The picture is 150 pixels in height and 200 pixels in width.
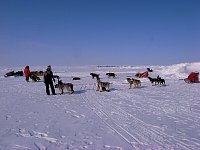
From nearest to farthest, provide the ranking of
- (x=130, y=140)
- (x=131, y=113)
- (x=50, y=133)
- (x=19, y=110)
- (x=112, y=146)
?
(x=112, y=146)
(x=130, y=140)
(x=50, y=133)
(x=131, y=113)
(x=19, y=110)

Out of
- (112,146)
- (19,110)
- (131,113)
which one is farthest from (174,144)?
(19,110)

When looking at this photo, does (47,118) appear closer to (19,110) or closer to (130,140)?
(19,110)

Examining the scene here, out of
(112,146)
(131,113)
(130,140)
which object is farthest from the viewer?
(131,113)

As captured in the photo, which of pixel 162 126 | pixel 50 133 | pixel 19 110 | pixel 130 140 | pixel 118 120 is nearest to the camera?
pixel 130 140

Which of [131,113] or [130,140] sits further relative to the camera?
[131,113]

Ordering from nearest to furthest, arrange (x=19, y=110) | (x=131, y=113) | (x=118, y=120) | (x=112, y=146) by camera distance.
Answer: (x=112, y=146)
(x=118, y=120)
(x=131, y=113)
(x=19, y=110)

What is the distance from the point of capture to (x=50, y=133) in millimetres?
6328

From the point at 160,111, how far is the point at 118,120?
2115 millimetres

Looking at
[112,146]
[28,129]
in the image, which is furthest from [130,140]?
[28,129]

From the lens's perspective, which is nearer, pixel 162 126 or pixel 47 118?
pixel 162 126

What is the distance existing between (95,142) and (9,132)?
219cm

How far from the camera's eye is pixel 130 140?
19.0 ft

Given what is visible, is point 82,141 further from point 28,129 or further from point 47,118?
point 47,118

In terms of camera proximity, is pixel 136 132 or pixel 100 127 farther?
pixel 100 127
